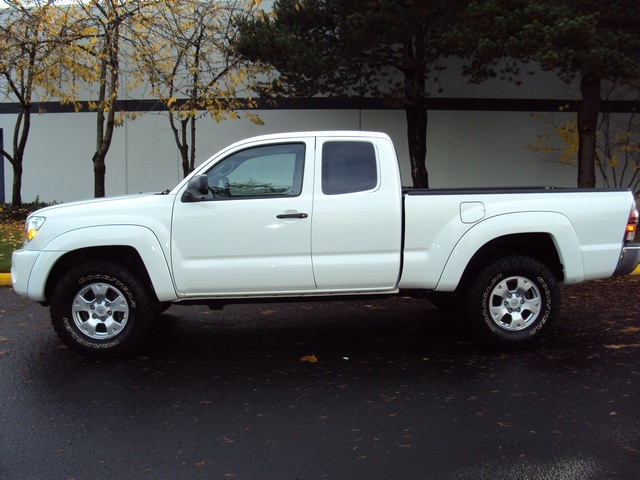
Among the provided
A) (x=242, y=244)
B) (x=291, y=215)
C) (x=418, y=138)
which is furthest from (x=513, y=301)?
(x=418, y=138)

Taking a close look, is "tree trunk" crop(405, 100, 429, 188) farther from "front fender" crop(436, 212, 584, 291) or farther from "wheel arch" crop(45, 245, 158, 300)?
"wheel arch" crop(45, 245, 158, 300)

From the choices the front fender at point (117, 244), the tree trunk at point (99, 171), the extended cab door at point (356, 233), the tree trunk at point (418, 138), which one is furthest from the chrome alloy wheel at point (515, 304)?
the tree trunk at point (99, 171)

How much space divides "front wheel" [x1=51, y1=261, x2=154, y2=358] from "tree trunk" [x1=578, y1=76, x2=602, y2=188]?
34.8 feet

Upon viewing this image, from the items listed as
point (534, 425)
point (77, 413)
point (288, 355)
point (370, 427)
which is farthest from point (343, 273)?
point (77, 413)

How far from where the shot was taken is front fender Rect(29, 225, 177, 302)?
5555 mm

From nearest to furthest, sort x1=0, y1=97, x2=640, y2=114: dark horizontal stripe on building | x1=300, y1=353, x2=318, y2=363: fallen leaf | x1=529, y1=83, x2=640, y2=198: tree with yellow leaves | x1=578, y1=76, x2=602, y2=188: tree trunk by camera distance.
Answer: x1=300, y1=353, x2=318, y2=363: fallen leaf
x1=578, y1=76, x2=602, y2=188: tree trunk
x1=529, y1=83, x2=640, y2=198: tree with yellow leaves
x1=0, y1=97, x2=640, y2=114: dark horizontal stripe on building

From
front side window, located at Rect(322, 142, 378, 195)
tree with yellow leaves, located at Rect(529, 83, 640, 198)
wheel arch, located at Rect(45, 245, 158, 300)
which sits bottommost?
wheel arch, located at Rect(45, 245, 158, 300)

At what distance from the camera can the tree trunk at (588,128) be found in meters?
13.0

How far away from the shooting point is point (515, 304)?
232 inches

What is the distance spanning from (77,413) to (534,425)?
319 centimetres

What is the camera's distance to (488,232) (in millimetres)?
5695

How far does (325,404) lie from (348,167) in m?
2.22

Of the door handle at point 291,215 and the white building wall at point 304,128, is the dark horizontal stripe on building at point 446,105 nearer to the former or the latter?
the white building wall at point 304,128

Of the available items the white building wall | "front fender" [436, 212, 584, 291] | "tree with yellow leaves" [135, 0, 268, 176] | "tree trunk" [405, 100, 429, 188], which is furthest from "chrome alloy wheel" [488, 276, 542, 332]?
the white building wall
